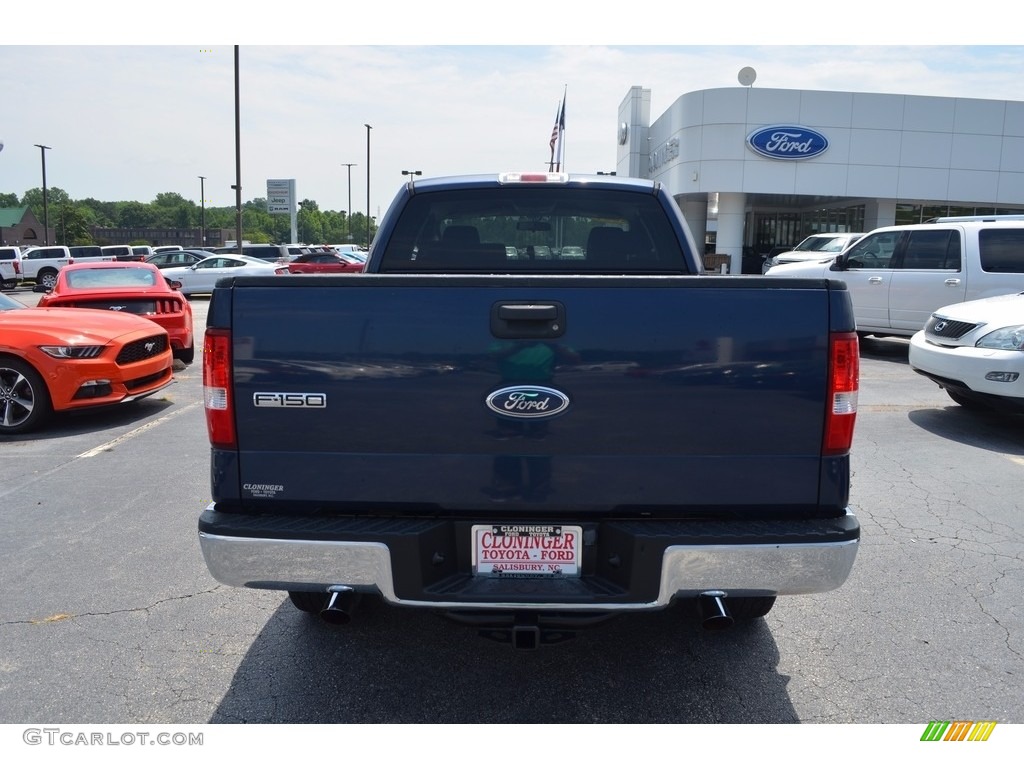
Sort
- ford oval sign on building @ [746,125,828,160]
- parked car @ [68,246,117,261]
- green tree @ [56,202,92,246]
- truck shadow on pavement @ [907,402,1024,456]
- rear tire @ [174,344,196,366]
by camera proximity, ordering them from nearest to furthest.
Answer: truck shadow on pavement @ [907,402,1024,456] → rear tire @ [174,344,196,366] → ford oval sign on building @ [746,125,828,160] → parked car @ [68,246,117,261] → green tree @ [56,202,92,246]

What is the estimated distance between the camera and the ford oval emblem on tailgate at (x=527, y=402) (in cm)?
258

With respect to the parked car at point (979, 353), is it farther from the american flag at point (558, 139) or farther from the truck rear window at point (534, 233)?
the american flag at point (558, 139)

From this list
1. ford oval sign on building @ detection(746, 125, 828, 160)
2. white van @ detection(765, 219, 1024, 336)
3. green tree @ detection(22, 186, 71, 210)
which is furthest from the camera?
green tree @ detection(22, 186, 71, 210)

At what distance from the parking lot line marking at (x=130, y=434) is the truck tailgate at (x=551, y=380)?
4.89 meters

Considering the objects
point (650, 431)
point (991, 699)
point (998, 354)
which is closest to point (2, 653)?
point (650, 431)

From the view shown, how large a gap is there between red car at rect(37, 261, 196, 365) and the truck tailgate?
7.51 m

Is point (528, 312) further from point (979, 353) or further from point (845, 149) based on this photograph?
point (845, 149)

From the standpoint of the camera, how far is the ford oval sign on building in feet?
97.3

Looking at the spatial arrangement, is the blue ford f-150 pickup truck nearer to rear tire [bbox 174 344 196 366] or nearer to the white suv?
rear tire [bbox 174 344 196 366]

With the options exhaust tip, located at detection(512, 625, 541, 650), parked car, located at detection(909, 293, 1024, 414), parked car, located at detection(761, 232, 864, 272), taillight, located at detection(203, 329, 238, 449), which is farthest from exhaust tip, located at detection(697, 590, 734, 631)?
parked car, located at detection(761, 232, 864, 272)

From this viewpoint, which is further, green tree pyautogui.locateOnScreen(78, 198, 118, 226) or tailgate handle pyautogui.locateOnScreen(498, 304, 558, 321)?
green tree pyautogui.locateOnScreen(78, 198, 118, 226)

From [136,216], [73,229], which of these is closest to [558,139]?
[73,229]

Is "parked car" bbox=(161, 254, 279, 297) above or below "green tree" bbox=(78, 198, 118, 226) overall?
below

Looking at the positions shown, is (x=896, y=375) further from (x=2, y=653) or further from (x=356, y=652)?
(x=2, y=653)
